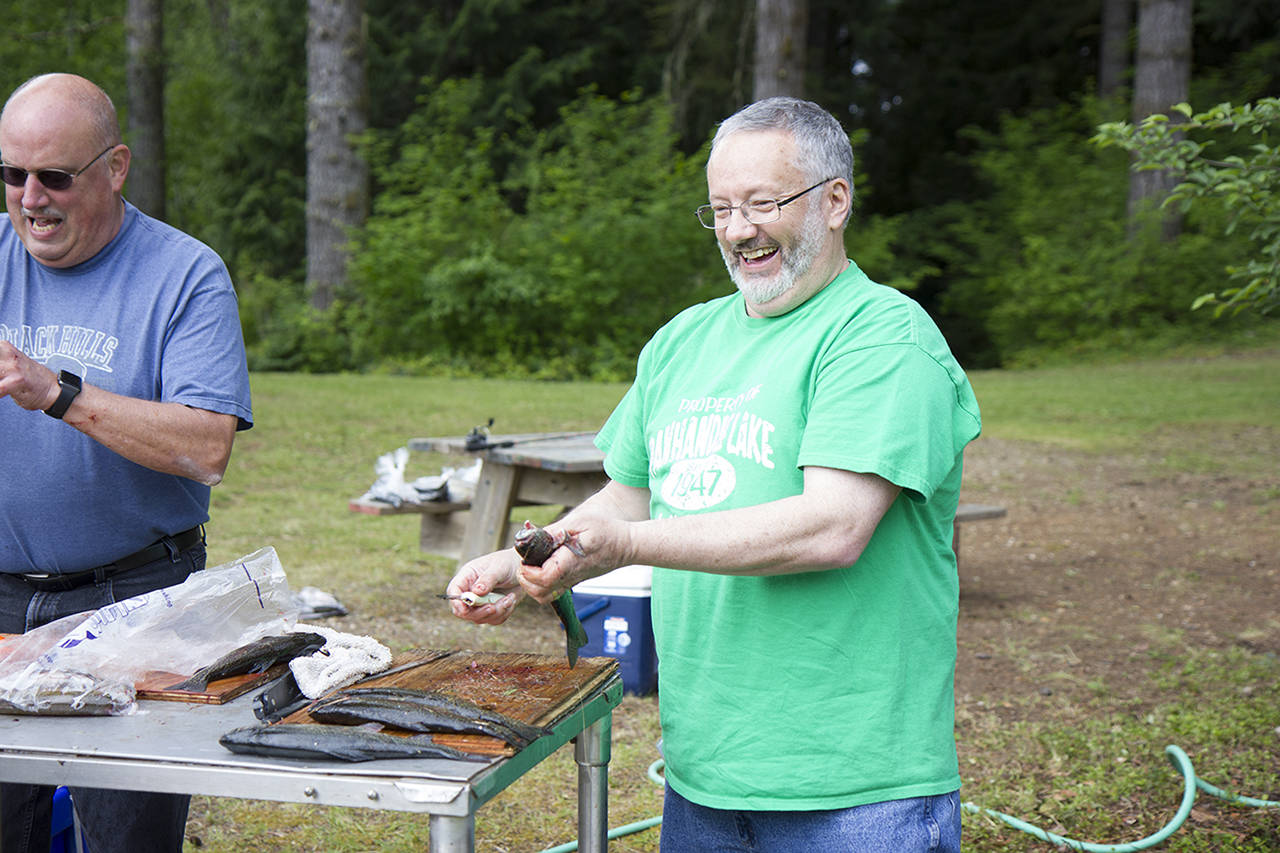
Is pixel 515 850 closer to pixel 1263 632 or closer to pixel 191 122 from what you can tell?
pixel 1263 632

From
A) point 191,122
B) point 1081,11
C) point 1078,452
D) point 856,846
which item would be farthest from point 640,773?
point 191,122

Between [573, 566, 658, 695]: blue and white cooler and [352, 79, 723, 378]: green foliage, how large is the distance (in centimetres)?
1113

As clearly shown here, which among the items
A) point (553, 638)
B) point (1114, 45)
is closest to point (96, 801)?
point (553, 638)

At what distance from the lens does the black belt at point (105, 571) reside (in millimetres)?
2531

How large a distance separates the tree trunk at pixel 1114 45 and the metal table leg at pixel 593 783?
22.9 m

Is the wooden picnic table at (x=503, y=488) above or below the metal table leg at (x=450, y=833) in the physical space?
below

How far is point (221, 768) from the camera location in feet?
5.59

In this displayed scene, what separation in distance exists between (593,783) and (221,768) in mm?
738

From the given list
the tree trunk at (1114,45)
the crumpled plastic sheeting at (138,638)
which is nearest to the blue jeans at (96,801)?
the crumpled plastic sheeting at (138,638)

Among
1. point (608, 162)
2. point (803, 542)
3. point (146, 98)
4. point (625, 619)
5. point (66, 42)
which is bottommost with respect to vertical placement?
point (625, 619)

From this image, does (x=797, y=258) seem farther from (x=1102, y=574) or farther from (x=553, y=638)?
(x=1102, y=574)

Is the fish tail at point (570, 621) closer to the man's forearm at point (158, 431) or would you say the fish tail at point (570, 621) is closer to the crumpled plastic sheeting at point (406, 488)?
the man's forearm at point (158, 431)

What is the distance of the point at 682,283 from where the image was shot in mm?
17688

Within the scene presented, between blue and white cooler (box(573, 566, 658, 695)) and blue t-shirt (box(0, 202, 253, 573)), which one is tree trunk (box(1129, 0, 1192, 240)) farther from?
blue t-shirt (box(0, 202, 253, 573))
